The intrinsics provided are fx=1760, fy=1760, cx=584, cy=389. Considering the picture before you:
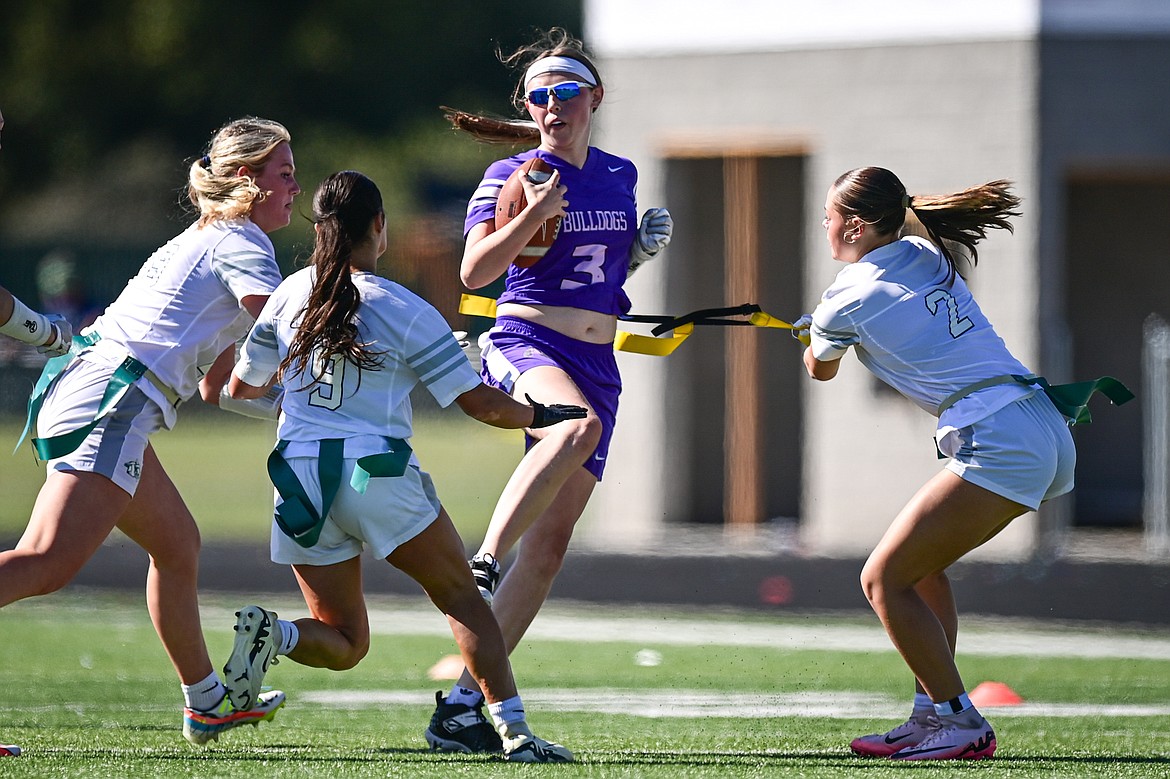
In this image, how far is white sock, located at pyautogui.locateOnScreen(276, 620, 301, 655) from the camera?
5301mm

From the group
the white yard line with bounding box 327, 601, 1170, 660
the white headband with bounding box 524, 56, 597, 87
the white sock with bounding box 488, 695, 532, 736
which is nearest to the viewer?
the white sock with bounding box 488, 695, 532, 736

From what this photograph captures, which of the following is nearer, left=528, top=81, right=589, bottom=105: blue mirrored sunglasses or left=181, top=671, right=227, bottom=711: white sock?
left=181, top=671, right=227, bottom=711: white sock

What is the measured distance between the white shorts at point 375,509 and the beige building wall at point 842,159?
796cm

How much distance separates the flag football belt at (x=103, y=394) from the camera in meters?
5.68

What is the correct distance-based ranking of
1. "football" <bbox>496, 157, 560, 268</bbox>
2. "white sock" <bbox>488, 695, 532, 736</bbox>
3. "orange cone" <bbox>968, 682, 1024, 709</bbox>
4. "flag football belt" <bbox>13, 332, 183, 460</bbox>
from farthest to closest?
"orange cone" <bbox>968, 682, 1024, 709</bbox> < "football" <bbox>496, 157, 560, 268</bbox> < "flag football belt" <bbox>13, 332, 183, 460</bbox> < "white sock" <bbox>488, 695, 532, 736</bbox>

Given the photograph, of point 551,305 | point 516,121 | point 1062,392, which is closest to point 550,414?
point 551,305

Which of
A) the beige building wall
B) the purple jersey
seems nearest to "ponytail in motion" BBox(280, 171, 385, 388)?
the purple jersey

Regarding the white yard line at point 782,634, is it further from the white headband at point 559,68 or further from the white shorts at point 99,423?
the white shorts at point 99,423

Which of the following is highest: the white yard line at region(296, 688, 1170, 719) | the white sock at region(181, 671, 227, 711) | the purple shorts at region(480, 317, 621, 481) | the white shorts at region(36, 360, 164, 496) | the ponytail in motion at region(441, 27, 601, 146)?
the ponytail in motion at region(441, 27, 601, 146)

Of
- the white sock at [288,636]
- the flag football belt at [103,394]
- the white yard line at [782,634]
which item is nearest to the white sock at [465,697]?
the white sock at [288,636]

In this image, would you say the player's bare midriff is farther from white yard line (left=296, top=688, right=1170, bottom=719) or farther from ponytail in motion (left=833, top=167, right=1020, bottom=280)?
white yard line (left=296, top=688, right=1170, bottom=719)

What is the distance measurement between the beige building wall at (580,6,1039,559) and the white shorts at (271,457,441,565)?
7.96 meters

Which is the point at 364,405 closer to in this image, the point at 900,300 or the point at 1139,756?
the point at 900,300

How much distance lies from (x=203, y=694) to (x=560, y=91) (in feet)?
8.15
